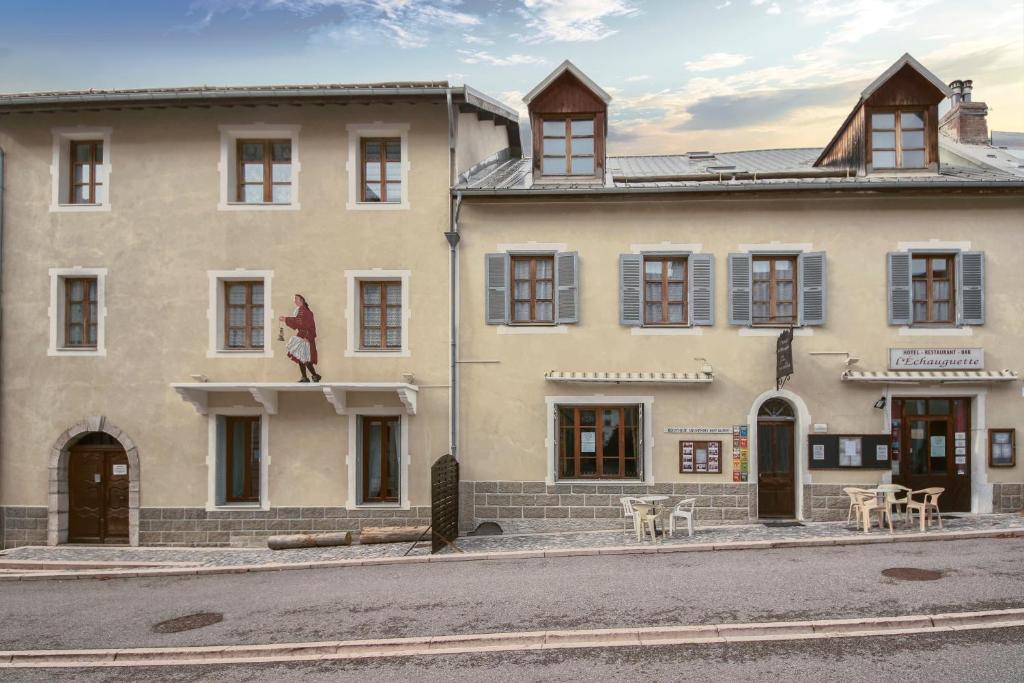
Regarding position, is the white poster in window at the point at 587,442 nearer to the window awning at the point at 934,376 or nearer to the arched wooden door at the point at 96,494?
the window awning at the point at 934,376

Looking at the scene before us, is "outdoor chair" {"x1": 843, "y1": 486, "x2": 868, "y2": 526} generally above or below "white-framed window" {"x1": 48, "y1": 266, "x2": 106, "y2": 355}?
below

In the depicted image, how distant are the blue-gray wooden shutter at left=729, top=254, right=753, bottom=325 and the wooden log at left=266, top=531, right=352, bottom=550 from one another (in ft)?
29.3

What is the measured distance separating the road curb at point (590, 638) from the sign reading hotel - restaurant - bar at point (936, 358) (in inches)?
284

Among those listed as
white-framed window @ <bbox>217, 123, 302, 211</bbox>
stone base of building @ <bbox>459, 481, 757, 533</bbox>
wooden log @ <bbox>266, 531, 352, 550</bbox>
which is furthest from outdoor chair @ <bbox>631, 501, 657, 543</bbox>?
white-framed window @ <bbox>217, 123, 302, 211</bbox>

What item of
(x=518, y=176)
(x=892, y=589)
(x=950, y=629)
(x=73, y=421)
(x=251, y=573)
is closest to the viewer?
(x=950, y=629)

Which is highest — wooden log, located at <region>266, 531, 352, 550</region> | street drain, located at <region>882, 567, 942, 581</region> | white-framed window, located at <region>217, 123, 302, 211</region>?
white-framed window, located at <region>217, 123, 302, 211</region>

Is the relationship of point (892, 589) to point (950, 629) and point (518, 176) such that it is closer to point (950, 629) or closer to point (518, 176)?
point (950, 629)

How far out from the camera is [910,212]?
15547 mm

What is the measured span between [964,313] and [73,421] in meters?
18.5

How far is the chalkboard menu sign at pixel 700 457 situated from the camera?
15.6m

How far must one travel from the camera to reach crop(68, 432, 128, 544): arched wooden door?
54.6 feet

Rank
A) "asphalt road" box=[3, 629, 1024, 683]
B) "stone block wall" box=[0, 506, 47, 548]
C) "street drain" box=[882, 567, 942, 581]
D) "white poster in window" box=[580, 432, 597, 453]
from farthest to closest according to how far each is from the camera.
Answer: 1. "stone block wall" box=[0, 506, 47, 548]
2. "white poster in window" box=[580, 432, 597, 453]
3. "street drain" box=[882, 567, 942, 581]
4. "asphalt road" box=[3, 629, 1024, 683]

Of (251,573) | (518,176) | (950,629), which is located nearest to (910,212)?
(518,176)

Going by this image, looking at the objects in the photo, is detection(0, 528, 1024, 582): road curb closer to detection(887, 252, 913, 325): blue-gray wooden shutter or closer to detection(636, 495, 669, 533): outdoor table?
detection(636, 495, 669, 533): outdoor table
